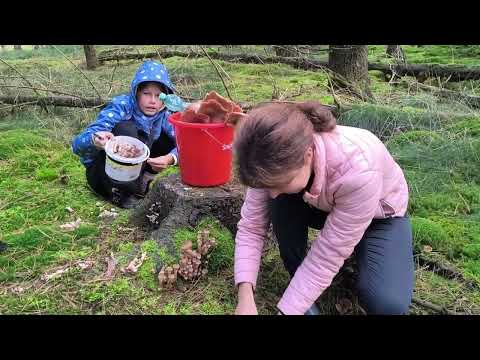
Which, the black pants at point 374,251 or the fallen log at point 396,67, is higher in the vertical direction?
the black pants at point 374,251

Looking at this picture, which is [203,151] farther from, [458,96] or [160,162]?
[458,96]

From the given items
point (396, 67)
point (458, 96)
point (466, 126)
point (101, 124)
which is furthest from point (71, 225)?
point (396, 67)

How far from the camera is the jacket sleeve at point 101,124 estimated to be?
305 cm

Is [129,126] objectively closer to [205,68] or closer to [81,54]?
[205,68]

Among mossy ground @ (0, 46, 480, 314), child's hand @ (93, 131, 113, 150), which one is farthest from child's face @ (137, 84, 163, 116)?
mossy ground @ (0, 46, 480, 314)

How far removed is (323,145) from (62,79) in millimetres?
5011

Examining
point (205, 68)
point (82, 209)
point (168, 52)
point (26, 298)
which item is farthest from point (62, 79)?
point (26, 298)

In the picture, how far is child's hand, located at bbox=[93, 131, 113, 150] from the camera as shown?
292cm

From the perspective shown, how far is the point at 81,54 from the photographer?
32.9 ft

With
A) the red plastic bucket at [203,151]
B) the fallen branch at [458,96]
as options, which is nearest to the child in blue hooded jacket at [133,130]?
the red plastic bucket at [203,151]

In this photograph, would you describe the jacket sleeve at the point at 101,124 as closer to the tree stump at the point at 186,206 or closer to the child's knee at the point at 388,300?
the tree stump at the point at 186,206

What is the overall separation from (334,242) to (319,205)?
193mm

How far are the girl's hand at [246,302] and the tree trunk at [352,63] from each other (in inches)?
143

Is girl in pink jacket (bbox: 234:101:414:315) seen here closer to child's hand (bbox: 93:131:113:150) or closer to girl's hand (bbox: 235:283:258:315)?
girl's hand (bbox: 235:283:258:315)
